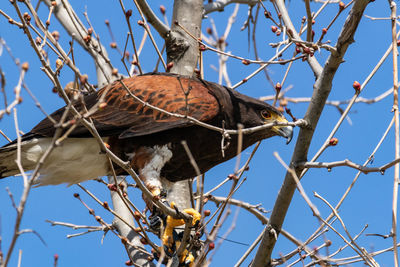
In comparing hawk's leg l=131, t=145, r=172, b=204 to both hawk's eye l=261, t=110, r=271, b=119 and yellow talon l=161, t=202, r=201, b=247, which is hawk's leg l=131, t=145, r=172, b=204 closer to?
yellow talon l=161, t=202, r=201, b=247

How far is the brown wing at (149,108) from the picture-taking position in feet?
14.8

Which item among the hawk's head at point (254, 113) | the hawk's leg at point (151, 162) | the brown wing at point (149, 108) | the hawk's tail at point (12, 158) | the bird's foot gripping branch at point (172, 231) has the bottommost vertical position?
the bird's foot gripping branch at point (172, 231)

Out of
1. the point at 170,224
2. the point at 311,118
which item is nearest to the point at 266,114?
the point at 170,224

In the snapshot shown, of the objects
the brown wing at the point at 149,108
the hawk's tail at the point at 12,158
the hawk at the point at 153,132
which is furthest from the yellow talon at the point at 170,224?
the hawk's tail at the point at 12,158

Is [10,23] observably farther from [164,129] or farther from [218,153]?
[218,153]

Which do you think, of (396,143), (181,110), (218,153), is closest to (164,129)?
(181,110)

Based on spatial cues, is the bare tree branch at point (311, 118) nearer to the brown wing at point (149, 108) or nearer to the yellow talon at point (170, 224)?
the yellow talon at point (170, 224)

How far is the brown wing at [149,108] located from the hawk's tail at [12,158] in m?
0.15

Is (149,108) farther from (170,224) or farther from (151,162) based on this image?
(170,224)

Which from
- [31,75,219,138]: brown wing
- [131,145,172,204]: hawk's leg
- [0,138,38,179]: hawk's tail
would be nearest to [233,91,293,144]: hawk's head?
[31,75,219,138]: brown wing

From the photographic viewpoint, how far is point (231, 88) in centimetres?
501

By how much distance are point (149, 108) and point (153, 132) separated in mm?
236

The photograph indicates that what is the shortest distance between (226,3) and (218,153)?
226 cm

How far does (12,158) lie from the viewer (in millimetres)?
4688
